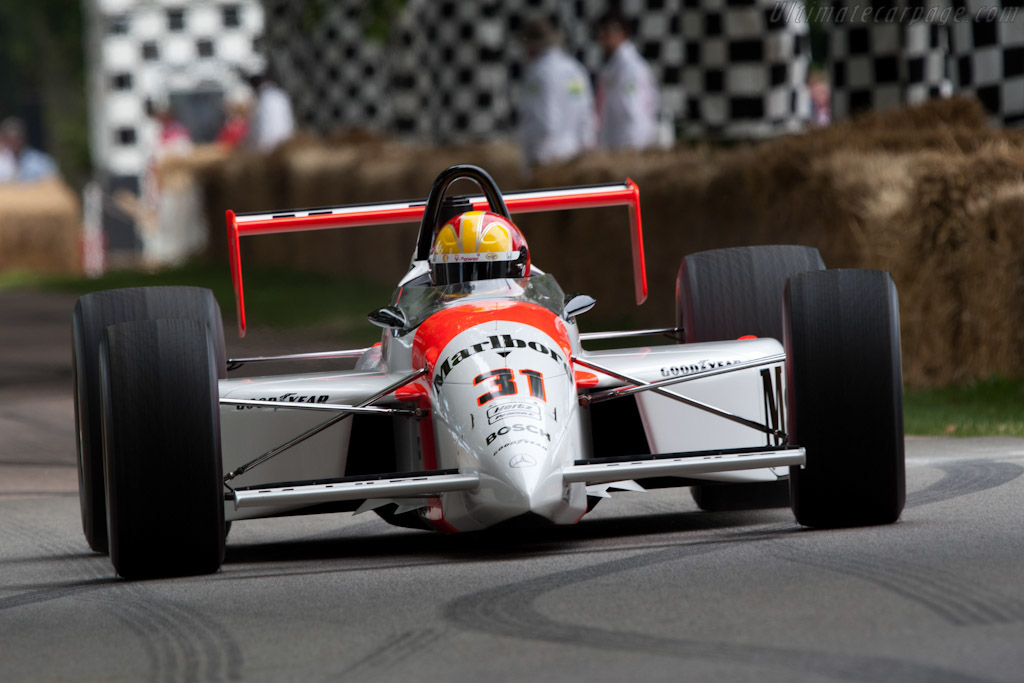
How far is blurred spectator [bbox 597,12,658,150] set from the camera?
13375mm

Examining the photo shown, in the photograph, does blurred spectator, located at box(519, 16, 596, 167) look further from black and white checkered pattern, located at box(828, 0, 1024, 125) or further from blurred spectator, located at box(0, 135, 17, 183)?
blurred spectator, located at box(0, 135, 17, 183)

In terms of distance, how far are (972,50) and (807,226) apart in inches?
58.3

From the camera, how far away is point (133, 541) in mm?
5473

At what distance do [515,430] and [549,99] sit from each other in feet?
28.6

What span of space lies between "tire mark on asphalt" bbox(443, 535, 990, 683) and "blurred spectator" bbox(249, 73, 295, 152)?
1713 cm

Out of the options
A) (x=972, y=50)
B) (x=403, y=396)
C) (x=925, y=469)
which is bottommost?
(x=925, y=469)

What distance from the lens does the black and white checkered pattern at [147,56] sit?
25.8m

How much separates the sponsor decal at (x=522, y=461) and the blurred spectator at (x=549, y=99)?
847 centimetres

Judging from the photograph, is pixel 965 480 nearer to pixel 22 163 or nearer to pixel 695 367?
pixel 695 367

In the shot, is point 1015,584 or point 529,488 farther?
point 529,488

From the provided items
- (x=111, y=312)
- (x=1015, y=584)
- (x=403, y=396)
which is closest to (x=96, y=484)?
(x=111, y=312)

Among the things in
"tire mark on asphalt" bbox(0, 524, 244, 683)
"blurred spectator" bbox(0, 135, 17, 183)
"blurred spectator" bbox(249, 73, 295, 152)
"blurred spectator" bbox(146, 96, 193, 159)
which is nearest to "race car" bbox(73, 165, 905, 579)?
"tire mark on asphalt" bbox(0, 524, 244, 683)

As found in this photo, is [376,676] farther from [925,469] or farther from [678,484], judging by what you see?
[925,469]

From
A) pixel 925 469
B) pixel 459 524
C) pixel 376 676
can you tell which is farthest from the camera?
pixel 925 469
